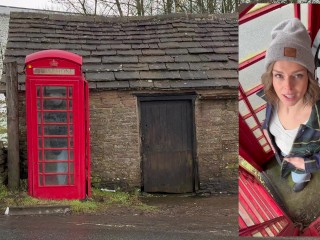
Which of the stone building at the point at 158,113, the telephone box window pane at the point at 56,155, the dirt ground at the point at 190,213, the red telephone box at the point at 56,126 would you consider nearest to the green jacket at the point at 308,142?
the dirt ground at the point at 190,213

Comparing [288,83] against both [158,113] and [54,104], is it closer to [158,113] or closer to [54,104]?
[54,104]

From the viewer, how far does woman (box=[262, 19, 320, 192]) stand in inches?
143

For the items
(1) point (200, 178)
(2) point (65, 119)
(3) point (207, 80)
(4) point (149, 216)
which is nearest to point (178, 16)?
(3) point (207, 80)

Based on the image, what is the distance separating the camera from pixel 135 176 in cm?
1087

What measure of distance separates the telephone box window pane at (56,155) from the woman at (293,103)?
578 centimetres

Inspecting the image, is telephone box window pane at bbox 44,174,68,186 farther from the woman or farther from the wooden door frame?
the woman

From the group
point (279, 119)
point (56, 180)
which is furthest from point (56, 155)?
point (279, 119)

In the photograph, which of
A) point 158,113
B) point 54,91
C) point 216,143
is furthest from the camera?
point 216,143

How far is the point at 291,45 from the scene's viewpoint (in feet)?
11.9

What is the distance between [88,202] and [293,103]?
583 cm

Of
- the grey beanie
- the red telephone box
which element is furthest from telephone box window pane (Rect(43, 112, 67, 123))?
the grey beanie

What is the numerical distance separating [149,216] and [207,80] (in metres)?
3.74

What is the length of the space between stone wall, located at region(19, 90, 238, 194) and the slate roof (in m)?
0.39

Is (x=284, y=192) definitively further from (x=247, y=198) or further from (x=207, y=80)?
(x=207, y=80)
